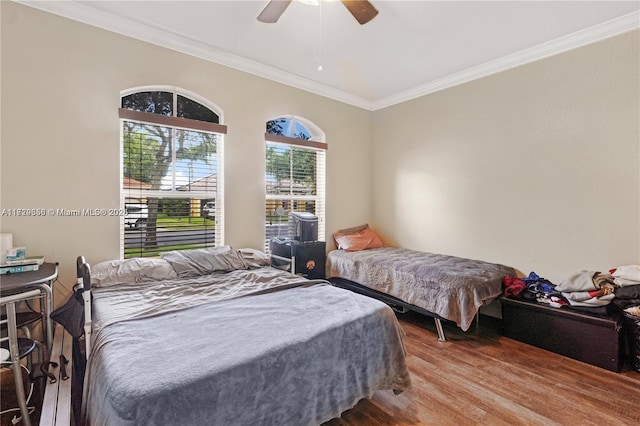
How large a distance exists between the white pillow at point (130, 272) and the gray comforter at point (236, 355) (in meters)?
0.09

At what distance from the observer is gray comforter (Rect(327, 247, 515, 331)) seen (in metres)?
2.72

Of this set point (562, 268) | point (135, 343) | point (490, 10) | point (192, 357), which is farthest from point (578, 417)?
point (490, 10)

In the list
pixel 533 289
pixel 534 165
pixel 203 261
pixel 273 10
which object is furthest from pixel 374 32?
pixel 533 289

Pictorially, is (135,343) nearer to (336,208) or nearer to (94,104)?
(94,104)

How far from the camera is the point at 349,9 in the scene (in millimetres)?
2117

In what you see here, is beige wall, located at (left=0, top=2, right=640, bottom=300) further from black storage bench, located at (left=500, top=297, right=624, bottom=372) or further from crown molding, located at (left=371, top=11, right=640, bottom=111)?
black storage bench, located at (left=500, top=297, right=624, bottom=372)

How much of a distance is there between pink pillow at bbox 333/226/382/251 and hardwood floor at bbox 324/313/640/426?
5.33 feet

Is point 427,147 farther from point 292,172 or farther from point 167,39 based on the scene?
point 167,39

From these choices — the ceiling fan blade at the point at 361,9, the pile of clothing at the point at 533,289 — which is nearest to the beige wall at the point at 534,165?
the pile of clothing at the point at 533,289

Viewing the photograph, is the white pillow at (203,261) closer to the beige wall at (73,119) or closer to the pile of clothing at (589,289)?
the beige wall at (73,119)

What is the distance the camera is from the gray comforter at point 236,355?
44.6 inches

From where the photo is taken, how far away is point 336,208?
438 centimetres

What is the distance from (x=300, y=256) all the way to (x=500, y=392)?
207cm

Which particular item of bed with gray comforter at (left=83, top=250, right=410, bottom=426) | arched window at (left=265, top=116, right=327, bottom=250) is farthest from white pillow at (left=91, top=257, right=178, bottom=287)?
arched window at (left=265, top=116, right=327, bottom=250)
